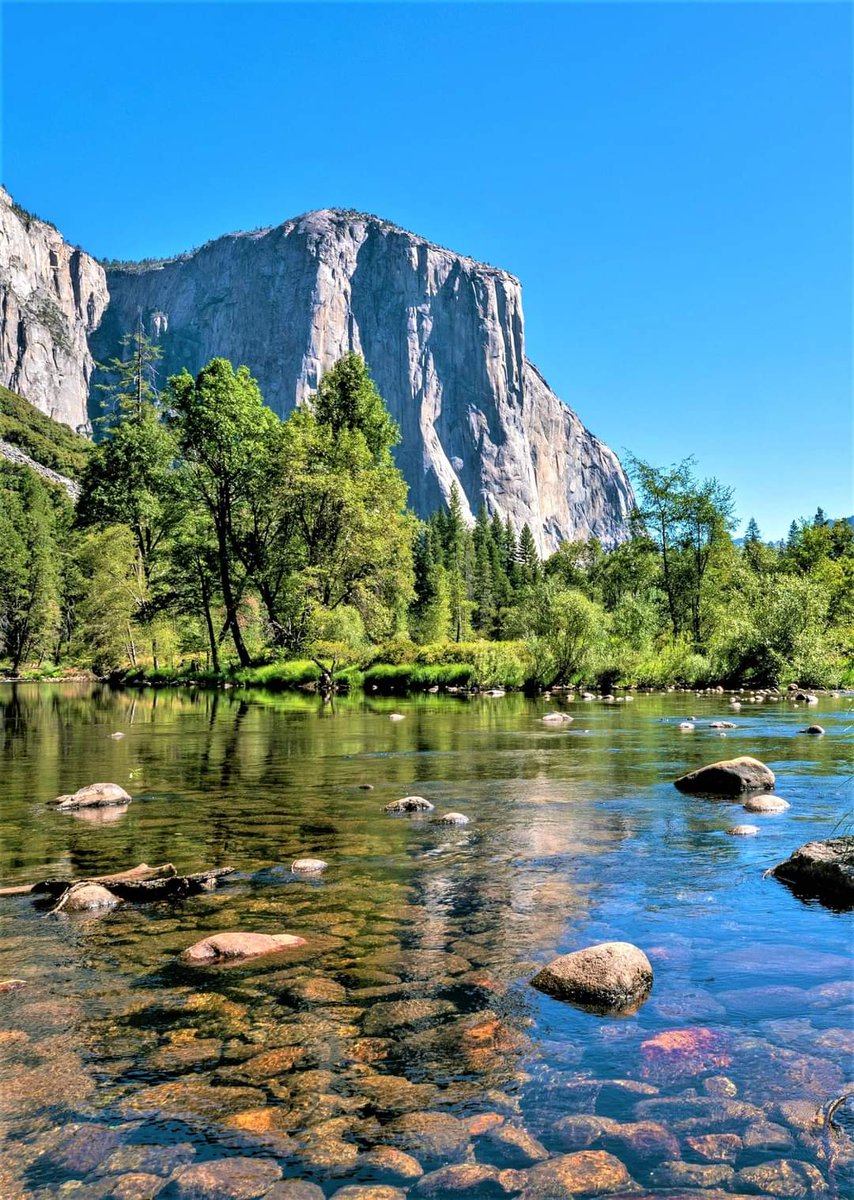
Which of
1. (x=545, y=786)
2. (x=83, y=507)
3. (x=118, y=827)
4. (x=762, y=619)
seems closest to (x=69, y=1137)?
(x=118, y=827)

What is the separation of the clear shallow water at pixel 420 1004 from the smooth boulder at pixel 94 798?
40 cm

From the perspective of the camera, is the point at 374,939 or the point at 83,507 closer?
the point at 374,939

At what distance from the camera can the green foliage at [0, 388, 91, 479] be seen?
5394 inches

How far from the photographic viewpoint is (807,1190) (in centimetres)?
330

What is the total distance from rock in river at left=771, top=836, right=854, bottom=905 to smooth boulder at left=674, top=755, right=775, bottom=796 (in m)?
4.65

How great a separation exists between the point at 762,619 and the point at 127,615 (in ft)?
123

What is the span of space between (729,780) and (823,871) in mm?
5138

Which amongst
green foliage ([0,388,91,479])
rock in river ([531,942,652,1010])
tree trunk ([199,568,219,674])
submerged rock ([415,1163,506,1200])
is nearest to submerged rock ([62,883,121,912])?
rock in river ([531,942,652,1010])

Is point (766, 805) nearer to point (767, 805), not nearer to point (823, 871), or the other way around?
point (767, 805)

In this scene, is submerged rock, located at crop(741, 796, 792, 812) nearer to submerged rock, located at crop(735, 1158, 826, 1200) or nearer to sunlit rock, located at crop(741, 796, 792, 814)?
sunlit rock, located at crop(741, 796, 792, 814)

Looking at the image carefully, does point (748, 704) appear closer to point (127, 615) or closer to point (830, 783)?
point (830, 783)

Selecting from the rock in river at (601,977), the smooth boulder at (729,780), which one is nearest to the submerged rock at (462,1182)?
the rock in river at (601,977)

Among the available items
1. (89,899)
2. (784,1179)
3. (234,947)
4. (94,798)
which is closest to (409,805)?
(94,798)

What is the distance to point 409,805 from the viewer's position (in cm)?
1127
